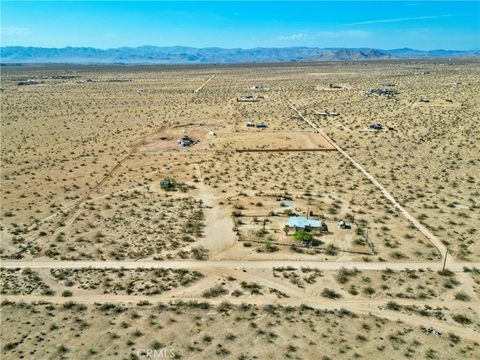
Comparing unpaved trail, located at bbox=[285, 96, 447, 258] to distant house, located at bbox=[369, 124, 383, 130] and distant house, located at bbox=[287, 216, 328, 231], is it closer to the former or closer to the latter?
distant house, located at bbox=[287, 216, 328, 231]

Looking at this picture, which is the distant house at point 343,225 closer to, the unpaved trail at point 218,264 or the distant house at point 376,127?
the unpaved trail at point 218,264

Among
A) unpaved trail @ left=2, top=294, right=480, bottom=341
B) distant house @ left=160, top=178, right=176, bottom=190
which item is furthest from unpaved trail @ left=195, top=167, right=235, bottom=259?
unpaved trail @ left=2, top=294, right=480, bottom=341

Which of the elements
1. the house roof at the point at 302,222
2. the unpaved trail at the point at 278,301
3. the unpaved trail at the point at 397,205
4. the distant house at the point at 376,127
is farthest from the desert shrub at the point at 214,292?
the distant house at the point at 376,127

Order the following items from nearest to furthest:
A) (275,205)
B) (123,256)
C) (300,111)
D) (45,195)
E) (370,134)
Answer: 1. (123,256)
2. (275,205)
3. (45,195)
4. (370,134)
5. (300,111)

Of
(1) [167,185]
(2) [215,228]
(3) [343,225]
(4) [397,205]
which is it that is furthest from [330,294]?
(1) [167,185]

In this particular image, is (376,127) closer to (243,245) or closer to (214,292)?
(243,245)

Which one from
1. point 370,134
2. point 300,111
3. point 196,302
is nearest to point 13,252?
point 196,302

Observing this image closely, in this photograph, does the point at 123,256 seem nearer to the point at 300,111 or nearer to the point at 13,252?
the point at 13,252
